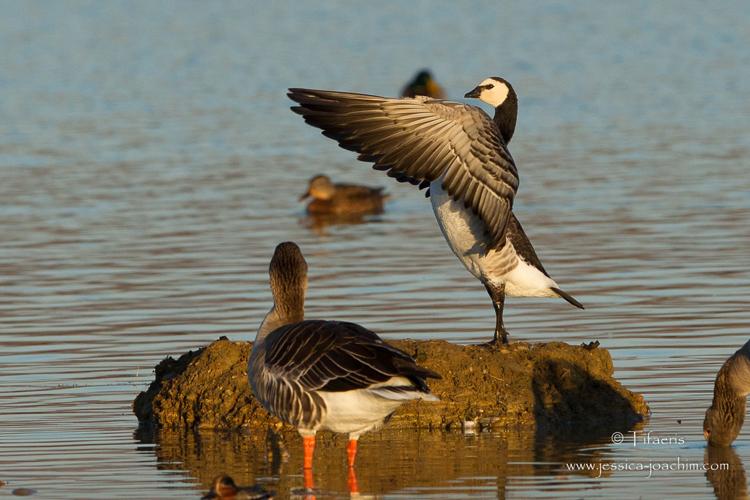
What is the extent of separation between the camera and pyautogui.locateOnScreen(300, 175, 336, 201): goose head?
77.3 feet

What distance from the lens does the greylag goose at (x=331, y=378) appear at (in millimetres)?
9070

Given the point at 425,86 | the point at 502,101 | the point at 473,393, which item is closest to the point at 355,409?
the point at 473,393

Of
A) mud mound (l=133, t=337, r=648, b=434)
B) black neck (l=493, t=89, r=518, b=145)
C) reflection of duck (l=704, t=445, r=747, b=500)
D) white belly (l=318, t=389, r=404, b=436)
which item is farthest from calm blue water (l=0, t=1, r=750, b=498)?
black neck (l=493, t=89, r=518, b=145)

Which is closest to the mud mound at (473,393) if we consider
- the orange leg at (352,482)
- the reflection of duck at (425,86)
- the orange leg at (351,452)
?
the orange leg at (351,452)

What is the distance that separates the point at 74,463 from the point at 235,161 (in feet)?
59.8

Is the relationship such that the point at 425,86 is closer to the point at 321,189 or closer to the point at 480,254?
the point at 321,189

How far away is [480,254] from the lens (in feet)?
39.2

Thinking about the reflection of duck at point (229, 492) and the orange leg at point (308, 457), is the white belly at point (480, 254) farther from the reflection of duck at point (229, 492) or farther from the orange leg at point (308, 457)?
the reflection of duck at point (229, 492)

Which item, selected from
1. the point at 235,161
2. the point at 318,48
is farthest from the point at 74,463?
the point at 318,48

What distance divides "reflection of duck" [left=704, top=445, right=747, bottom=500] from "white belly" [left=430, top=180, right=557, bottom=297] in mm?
2352

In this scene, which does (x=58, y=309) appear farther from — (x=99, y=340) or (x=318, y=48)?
(x=318, y=48)

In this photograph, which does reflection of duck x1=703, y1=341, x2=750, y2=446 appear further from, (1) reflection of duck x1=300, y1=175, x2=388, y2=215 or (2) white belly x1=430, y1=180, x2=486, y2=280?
(1) reflection of duck x1=300, y1=175, x2=388, y2=215

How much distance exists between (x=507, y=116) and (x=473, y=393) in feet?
8.17

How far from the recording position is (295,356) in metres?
9.39
